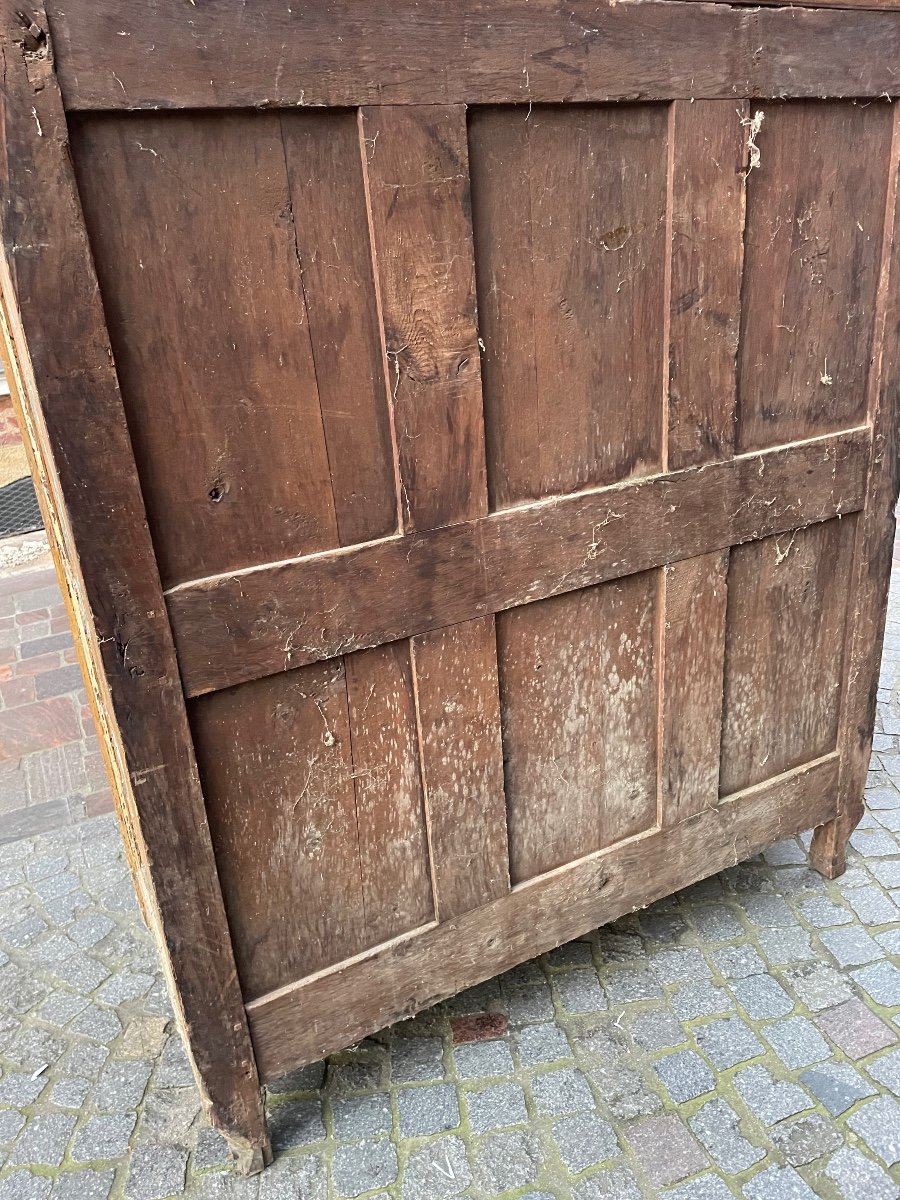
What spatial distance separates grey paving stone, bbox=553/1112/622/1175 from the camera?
6.23ft

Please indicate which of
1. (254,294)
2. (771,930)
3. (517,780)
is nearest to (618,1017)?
(771,930)

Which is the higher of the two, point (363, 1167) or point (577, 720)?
point (577, 720)

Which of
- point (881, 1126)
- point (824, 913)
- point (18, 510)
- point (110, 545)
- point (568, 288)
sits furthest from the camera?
point (18, 510)

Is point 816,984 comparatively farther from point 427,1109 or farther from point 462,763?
point 462,763

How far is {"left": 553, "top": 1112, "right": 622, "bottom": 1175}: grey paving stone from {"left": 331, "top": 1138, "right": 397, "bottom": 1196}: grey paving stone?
0.39 meters

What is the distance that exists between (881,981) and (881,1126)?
0.45 m

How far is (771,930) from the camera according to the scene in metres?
2.51

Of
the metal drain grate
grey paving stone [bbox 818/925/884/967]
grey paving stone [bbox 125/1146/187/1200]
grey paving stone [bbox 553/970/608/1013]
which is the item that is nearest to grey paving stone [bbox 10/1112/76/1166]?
grey paving stone [bbox 125/1146/187/1200]

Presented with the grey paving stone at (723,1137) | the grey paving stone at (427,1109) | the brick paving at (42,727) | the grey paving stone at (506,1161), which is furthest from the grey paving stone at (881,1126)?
the brick paving at (42,727)

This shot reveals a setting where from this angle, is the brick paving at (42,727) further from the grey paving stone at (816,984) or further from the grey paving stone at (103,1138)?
the grey paving stone at (816,984)

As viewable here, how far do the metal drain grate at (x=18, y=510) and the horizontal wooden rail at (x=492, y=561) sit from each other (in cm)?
523

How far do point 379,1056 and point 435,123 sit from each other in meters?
2.16

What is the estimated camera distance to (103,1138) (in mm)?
2045

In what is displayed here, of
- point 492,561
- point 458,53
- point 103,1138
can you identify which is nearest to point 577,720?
point 492,561
